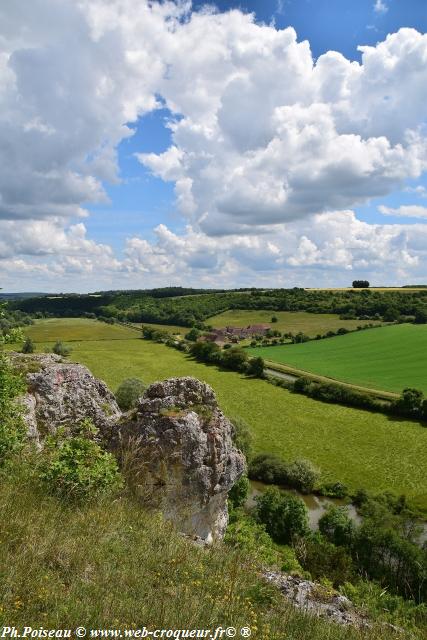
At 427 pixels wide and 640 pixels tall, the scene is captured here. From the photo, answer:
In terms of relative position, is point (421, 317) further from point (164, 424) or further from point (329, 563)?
point (164, 424)

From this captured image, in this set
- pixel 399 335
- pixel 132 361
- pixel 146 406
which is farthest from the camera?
pixel 399 335

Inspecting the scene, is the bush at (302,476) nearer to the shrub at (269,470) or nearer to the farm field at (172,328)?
the shrub at (269,470)

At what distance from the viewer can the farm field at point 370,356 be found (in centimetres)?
8138

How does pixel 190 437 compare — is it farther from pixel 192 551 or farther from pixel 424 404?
pixel 424 404

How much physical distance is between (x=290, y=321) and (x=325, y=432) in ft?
280

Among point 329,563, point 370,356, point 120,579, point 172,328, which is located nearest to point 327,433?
point 329,563

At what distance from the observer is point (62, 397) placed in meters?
14.8

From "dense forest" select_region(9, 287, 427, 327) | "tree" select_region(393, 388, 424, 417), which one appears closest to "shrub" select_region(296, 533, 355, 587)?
"tree" select_region(393, 388, 424, 417)

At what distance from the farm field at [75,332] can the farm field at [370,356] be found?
162 feet

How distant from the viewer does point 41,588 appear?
474cm

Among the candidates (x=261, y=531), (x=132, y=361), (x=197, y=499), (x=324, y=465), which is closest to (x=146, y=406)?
(x=197, y=499)

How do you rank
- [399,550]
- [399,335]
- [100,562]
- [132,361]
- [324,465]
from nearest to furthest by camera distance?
[100,562] < [399,550] < [324,465] < [132,361] < [399,335]

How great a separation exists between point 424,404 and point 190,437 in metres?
59.8

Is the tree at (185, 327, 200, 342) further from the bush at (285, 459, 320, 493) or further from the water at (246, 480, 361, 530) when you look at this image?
the bush at (285, 459, 320, 493)
